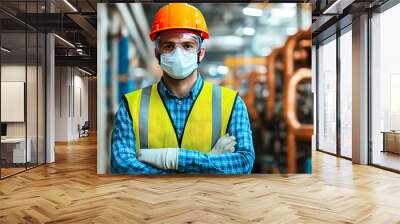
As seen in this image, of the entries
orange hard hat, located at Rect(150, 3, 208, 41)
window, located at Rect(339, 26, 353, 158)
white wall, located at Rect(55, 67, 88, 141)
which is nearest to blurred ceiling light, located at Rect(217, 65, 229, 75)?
orange hard hat, located at Rect(150, 3, 208, 41)

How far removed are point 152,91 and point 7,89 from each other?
243cm

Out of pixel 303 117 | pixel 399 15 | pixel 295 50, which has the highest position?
pixel 399 15

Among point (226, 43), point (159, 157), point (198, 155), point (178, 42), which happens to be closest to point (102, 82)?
point (178, 42)

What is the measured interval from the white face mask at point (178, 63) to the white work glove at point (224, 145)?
3.86 feet

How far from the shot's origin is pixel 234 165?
653 cm

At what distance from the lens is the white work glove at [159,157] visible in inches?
253

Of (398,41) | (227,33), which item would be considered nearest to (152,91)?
(227,33)

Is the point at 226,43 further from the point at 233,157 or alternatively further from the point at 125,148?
Result: the point at 125,148

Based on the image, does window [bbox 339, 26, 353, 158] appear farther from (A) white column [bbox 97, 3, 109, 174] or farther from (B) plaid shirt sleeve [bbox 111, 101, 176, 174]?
(A) white column [bbox 97, 3, 109, 174]

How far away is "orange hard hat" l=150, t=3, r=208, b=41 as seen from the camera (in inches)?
248

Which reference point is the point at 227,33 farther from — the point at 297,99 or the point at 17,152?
the point at 17,152

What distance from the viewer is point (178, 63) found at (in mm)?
6348

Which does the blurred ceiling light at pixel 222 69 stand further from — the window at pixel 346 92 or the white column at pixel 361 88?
the window at pixel 346 92

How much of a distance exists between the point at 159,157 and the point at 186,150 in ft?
1.48
